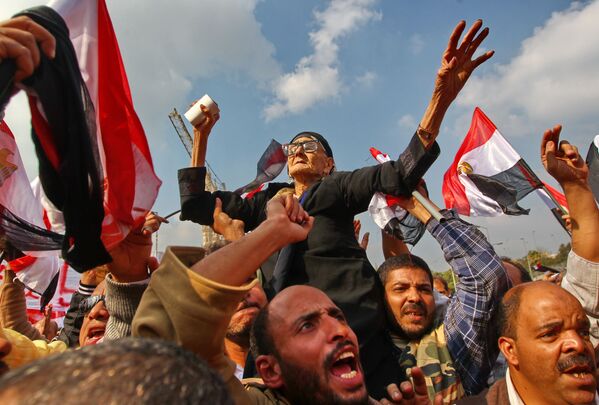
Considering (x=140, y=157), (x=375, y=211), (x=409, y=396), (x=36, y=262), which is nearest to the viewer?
(x=409, y=396)

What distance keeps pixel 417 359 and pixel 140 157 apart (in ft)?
6.80

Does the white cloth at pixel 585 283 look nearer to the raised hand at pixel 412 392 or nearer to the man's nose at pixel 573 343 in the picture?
the man's nose at pixel 573 343

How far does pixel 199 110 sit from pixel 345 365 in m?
1.97

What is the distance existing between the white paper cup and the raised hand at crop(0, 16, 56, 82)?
3.76ft

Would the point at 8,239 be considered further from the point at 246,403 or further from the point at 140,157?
the point at 246,403

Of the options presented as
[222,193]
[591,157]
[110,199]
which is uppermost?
[591,157]

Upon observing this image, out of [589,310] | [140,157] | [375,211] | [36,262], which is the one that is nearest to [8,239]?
[140,157]

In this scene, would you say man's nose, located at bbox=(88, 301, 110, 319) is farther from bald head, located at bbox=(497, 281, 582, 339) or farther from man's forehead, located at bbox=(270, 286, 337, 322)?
bald head, located at bbox=(497, 281, 582, 339)

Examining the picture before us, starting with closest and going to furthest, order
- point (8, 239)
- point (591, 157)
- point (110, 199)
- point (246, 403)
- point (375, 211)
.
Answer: point (246, 403) → point (8, 239) → point (110, 199) → point (375, 211) → point (591, 157)

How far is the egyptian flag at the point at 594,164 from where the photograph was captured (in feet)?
13.8

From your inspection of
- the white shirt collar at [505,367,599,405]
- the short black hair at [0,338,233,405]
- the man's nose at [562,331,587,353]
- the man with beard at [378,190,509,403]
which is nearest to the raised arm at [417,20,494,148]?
the man with beard at [378,190,509,403]

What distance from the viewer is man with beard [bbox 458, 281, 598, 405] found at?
1985mm

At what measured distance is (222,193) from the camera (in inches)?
123

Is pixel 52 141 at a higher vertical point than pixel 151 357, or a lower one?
higher
